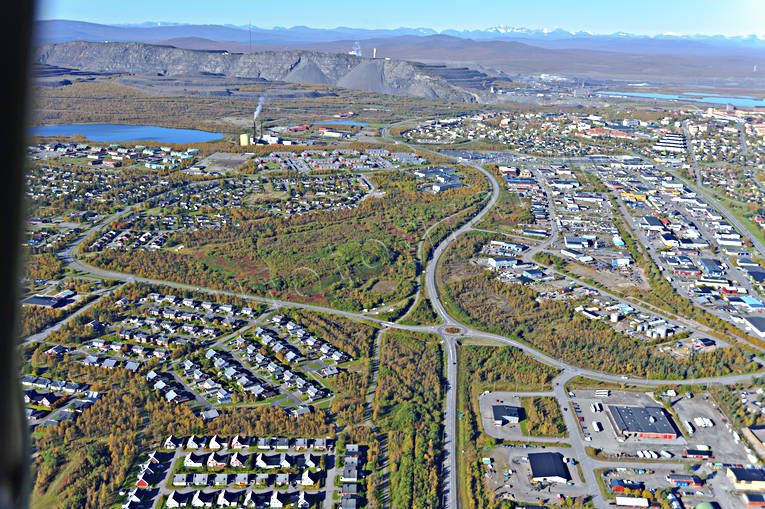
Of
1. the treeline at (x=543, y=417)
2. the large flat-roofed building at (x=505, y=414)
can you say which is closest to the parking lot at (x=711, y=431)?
the treeline at (x=543, y=417)

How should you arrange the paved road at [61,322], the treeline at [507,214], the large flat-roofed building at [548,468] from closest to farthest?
the large flat-roofed building at [548,468], the paved road at [61,322], the treeline at [507,214]

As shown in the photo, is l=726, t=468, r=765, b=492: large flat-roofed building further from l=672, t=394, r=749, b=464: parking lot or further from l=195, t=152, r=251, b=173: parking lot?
l=195, t=152, r=251, b=173: parking lot

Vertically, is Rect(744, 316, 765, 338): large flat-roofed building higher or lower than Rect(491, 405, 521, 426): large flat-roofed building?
higher

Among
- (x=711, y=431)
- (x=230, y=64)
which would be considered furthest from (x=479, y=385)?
(x=230, y=64)

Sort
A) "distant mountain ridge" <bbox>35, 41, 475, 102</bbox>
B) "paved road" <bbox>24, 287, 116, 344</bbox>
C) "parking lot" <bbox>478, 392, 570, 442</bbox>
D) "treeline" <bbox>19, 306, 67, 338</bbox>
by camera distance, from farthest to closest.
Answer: "distant mountain ridge" <bbox>35, 41, 475, 102</bbox> < "treeline" <bbox>19, 306, 67, 338</bbox> < "paved road" <bbox>24, 287, 116, 344</bbox> < "parking lot" <bbox>478, 392, 570, 442</bbox>

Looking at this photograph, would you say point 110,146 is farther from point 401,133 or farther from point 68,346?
point 68,346

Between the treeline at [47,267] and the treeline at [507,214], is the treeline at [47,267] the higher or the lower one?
the lower one

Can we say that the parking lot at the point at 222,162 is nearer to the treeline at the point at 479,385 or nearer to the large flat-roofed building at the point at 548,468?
the treeline at the point at 479,385

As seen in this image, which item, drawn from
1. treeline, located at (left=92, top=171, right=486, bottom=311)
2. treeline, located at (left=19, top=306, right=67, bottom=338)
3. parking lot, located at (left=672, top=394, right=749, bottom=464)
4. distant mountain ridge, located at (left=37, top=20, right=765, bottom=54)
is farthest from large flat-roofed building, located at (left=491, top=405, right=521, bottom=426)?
distant mountain ridge, located at (left=37, top=20, right=765, bottom=54)
